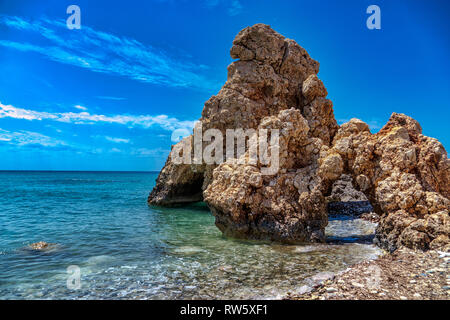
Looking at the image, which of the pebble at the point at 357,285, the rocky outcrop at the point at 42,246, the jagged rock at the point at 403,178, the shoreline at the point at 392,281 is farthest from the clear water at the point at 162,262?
the jagged rock at the point at 403,178

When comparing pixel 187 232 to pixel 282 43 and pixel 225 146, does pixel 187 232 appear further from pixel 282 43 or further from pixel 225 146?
pixel 282 43

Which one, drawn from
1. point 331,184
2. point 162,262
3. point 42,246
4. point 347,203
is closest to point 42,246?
point 42,246

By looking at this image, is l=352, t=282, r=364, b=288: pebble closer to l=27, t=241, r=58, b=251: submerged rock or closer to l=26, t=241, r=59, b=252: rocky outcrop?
l=26, t=241, r=59, b=252: rocky outcrop

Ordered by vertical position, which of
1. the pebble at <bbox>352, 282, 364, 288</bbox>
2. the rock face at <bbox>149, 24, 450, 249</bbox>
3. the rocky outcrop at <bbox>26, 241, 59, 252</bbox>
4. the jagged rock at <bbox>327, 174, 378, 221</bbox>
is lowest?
the rocky outcrop at <bbox>26, 241, 59, 252</bbox>

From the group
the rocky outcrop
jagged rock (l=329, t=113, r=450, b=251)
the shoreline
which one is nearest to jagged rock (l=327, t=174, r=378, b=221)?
jagged rock (l=329, t=113, r=450, b=251)

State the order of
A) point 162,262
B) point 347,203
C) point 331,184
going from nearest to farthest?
point 162,262, point 331,184, point 347,203

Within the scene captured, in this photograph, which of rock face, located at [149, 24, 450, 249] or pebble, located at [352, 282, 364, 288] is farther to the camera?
rock face, located at [149, 24, 450, 249]

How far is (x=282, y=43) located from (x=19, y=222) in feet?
77.7

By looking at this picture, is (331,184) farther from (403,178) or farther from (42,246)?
(42,246)

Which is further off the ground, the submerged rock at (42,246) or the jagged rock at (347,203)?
the jagged rock at (347,203)

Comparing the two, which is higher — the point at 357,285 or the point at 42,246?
the point at 357,285

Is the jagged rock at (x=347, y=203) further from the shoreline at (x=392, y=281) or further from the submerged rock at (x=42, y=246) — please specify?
the submerged rock at (x=42, y=246)
